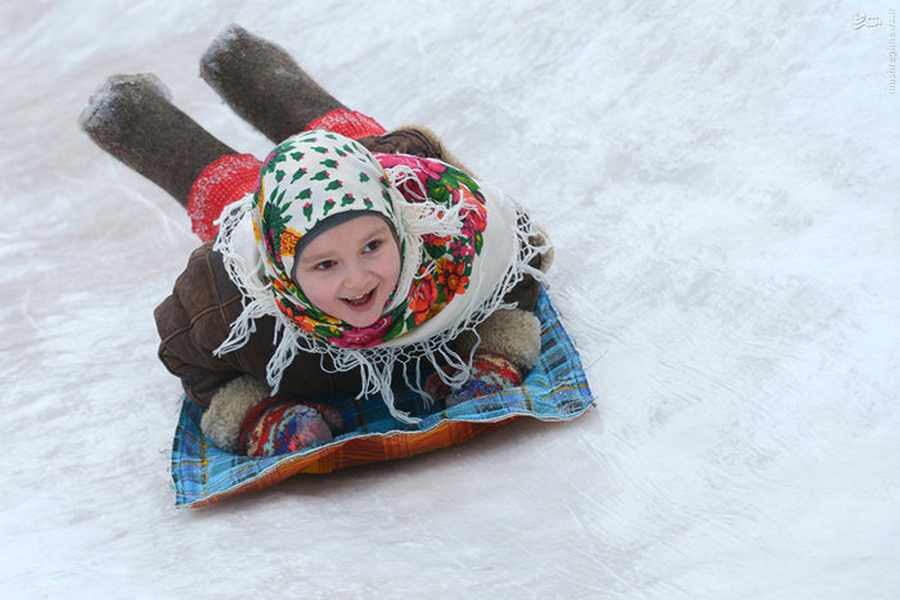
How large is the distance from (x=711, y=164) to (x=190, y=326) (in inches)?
38.8

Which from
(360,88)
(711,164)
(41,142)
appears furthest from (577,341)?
(41,142)

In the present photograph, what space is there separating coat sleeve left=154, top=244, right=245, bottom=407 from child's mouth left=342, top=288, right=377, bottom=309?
0.81 ft

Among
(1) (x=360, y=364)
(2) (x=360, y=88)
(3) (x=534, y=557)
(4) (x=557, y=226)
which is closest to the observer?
(3) (x=534, y=557)

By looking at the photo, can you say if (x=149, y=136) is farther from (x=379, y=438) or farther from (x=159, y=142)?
(x=379, y=438)

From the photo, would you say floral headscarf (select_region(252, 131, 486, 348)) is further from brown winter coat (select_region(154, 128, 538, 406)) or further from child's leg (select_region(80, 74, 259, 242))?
child's leg (select_region(80, 74, 259, 242))

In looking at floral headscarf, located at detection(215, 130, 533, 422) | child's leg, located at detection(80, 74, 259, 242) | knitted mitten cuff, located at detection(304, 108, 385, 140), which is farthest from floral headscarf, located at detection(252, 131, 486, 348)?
child's leg, located at detection(80, 74, 259, 242)

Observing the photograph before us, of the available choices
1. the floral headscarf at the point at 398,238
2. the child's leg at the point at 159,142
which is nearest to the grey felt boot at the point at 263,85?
the child's leg at the point at 159,142

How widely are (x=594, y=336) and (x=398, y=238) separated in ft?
1.44

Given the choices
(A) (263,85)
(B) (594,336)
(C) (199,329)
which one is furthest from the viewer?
(A) (263,85)

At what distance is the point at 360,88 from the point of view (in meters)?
2.85

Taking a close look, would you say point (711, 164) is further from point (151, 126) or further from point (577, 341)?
point (151, 126)

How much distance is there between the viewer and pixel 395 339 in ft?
4.90

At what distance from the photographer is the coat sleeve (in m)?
1.54
